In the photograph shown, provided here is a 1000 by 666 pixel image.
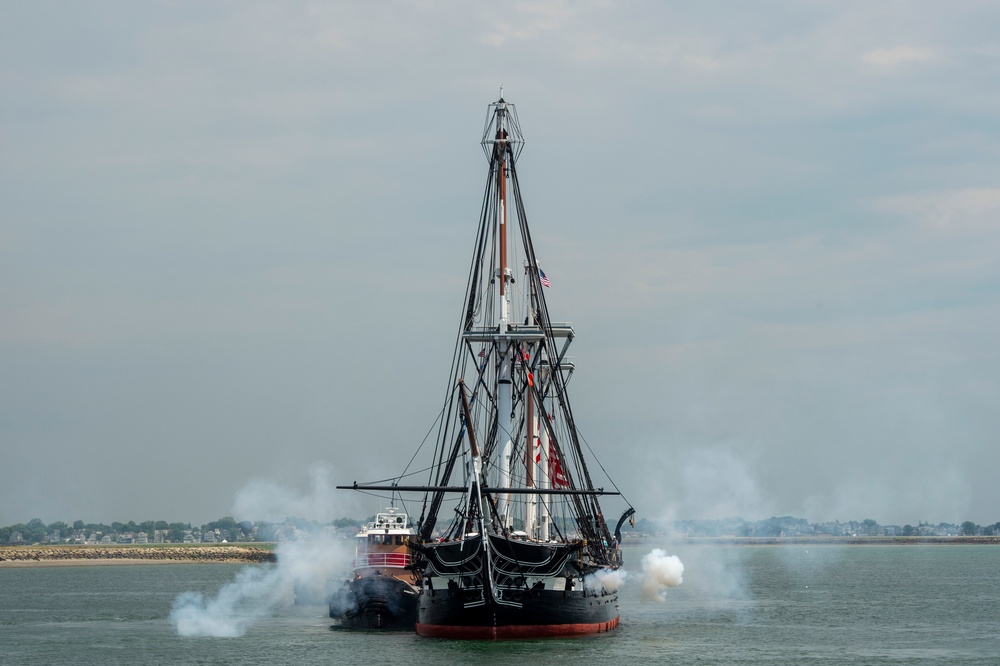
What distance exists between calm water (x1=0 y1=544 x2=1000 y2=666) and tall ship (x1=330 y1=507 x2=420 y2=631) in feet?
5.68

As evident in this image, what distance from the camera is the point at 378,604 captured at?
63.8m

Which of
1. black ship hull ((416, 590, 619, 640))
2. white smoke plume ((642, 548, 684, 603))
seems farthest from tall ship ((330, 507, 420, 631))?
white smoke plume ((642, 548, 684, 603))

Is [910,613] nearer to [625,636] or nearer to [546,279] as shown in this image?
[625,636]

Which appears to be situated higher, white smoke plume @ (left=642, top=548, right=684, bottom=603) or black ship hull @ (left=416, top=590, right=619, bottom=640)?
white smoke plume @ (left=642, top=548, right=684, bottom=603)

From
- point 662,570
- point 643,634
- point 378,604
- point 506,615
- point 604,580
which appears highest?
point 662,570

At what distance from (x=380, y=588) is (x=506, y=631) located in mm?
12897

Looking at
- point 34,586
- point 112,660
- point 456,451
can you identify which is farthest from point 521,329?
point 34,586

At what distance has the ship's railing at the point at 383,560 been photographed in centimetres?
6681

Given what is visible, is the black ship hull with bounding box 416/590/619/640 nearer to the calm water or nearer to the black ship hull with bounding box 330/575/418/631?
the calm water

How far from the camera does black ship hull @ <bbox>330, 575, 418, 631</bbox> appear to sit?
209 feet

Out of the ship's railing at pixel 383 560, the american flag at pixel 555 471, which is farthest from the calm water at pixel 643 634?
the american flag at pixel 555 471

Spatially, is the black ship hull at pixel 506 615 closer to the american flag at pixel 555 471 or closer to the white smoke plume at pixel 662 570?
the white smoke plume at pixel 662 570

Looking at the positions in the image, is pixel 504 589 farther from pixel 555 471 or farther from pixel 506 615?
pixel 555 471

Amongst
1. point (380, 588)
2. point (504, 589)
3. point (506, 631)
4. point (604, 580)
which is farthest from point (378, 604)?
point (504, 589)
